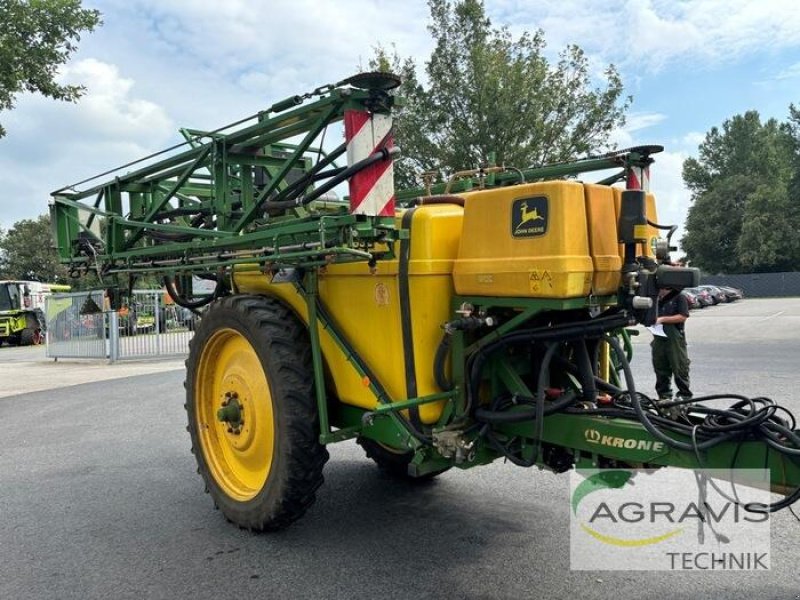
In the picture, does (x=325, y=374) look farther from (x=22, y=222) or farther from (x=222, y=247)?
(x=22, y=222)

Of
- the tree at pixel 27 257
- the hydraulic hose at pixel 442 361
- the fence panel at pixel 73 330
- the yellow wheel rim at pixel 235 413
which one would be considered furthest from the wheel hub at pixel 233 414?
the tree at pixel 27 257

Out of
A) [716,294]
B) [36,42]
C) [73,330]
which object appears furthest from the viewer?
[716,294]

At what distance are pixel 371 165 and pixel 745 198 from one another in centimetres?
5945

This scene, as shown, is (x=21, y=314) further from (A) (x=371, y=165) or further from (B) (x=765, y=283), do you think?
(B) (x=765, y=283)

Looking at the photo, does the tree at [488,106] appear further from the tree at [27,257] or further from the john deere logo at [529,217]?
the tree at [27,257]

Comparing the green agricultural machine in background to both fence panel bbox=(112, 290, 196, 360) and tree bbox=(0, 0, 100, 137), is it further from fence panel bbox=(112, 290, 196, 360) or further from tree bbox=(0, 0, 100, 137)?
tree bbox=(0, 0, 100, 137)

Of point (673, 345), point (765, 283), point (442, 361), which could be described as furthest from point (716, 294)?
point (442, 361)

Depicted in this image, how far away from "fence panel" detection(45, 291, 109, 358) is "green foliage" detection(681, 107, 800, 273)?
4937 cm

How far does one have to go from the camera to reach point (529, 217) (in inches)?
115

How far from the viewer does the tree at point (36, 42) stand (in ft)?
32.5

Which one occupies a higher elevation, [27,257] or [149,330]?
[27,257]

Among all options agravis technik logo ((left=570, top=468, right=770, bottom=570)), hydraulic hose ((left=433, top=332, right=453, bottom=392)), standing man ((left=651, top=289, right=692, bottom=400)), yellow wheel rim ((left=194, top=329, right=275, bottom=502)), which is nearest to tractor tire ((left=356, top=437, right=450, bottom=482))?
yellow wheel rim ((left=194, top=329, right=275, bottom=502))

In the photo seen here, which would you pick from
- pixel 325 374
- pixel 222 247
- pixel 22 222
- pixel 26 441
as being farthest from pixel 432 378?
pixel 22 222

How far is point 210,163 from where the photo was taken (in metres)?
4.50
